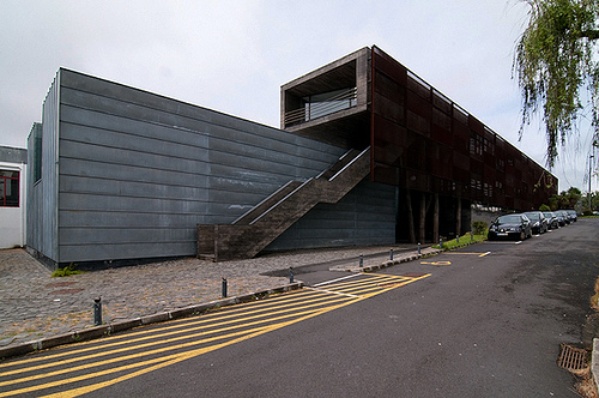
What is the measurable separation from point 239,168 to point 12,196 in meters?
17.9

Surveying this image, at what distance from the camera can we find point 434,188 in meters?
25.9

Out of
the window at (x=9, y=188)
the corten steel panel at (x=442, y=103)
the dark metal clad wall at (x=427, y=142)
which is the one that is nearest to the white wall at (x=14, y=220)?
the window at (x=9, y=188)

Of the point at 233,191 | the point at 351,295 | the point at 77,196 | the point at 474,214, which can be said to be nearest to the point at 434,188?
the point at 474,214

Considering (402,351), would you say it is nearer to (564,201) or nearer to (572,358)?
(572,358)

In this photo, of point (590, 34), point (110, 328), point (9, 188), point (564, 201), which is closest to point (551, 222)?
point (590, 34)

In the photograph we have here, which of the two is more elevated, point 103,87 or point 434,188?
point 103,87

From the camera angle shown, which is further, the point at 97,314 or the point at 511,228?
the point at 511,228

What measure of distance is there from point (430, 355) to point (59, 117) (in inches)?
537

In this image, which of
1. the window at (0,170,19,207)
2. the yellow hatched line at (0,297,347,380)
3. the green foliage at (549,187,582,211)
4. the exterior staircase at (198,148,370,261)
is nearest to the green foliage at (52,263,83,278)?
the exterior staircase at (198,148,370,261)

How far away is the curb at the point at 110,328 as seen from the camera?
15.9 ft

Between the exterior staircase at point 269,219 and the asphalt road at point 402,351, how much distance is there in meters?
6.78

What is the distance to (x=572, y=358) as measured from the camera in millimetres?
4539

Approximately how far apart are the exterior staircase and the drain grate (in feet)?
39.1

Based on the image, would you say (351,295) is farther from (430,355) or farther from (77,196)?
(77,196)
